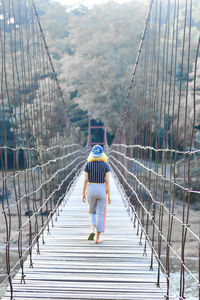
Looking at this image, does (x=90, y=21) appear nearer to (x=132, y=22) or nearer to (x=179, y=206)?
(x=132, y=22)

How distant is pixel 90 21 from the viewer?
63.6ft

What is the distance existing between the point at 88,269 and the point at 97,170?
0.73 meters

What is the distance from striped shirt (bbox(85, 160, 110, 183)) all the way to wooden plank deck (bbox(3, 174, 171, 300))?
0.44 meters

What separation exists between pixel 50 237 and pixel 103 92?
12.5m

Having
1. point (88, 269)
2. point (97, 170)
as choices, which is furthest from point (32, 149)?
point (88, 269)

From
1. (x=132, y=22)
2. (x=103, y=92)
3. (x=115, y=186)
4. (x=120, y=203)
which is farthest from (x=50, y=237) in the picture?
(x=132, y=22)

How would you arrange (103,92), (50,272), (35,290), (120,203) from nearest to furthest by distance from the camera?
(35,290) < (50,272) < (120,203) < (103,92)

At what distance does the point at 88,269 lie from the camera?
6.49ft

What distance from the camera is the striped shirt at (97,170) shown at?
2.50 meters

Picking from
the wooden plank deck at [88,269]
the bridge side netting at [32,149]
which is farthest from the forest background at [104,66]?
the wooden plank deck at [88,269]

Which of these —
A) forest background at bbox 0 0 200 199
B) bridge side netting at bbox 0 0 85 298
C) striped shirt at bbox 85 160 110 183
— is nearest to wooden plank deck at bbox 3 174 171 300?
bridge side netting at bbox 0 0 85 298

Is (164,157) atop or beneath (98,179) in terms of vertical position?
atop

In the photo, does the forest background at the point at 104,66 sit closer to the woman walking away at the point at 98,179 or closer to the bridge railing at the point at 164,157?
the bridge railing at the point at 164,157

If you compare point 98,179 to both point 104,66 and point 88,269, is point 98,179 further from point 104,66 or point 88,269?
point 104,66
